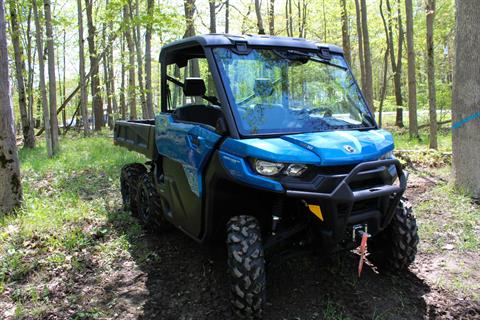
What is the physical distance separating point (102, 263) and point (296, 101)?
2771 mm

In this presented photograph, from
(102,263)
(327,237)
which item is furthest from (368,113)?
(102,263)

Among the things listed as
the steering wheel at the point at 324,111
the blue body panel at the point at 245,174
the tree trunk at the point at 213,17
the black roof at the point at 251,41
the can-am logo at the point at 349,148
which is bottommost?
the blue body panel at the point at 245,174

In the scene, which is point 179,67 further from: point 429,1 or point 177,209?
point 429,1

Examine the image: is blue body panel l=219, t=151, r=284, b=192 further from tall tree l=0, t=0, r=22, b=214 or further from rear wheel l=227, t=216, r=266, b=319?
tall tree l=0, t=0, r=22, b=214

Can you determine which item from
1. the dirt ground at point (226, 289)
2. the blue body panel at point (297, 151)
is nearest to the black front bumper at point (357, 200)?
the blue body panel at point (297, 151)

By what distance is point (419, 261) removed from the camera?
14.0ft

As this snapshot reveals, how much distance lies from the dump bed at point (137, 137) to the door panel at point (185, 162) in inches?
15.4

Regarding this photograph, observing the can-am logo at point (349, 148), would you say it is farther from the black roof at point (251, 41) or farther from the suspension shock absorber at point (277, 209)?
the black roof at point (251, 41)

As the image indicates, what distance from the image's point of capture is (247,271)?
3047 millimetres

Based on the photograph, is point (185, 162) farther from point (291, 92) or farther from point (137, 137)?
point (137, 137)

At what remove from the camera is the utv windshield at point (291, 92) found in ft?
11.3

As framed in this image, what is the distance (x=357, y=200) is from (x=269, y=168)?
689mm

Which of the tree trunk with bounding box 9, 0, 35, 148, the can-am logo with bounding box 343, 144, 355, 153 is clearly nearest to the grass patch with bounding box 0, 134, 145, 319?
the can-am logo with bounding box 343, 144, 355, 153

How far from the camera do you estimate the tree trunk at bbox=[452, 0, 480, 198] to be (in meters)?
6.23
